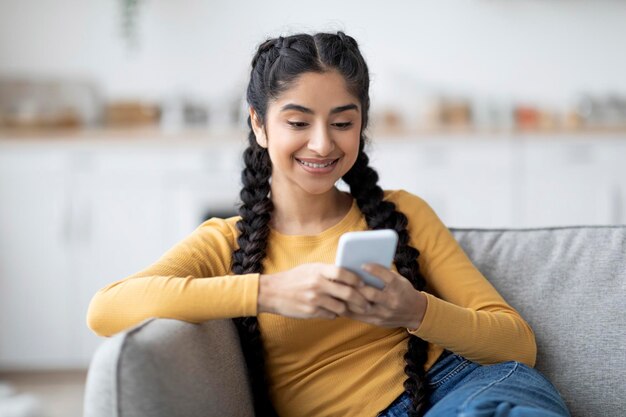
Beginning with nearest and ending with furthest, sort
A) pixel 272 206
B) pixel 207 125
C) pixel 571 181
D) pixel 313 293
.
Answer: pixel 313 293
pixel 272 206
pixel 571 181
pixel 207 125

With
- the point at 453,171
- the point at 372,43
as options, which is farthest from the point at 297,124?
the point at 372,43

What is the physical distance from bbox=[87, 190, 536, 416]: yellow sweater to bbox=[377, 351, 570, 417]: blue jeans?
1.1 inches

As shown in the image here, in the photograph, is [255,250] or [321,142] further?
[255,250]

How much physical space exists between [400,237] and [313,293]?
365 millimetres

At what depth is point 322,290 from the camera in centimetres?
133

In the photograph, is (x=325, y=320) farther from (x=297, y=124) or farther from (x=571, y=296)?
(x=571, y=296)

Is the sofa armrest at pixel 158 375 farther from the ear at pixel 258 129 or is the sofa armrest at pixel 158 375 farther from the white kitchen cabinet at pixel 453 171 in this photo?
the white kitchen cabinet at pixel 453 171

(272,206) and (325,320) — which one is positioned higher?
(272,206)

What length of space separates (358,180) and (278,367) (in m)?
0.43

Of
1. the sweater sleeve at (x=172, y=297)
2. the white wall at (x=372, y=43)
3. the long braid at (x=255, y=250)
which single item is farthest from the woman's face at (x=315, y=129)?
the white wall at (x=372, y=43)

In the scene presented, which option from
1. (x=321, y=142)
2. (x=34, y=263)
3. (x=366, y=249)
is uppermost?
(x=321, y=142)

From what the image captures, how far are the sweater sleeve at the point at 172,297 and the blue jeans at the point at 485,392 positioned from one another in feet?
1.17

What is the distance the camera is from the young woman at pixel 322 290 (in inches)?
55.6

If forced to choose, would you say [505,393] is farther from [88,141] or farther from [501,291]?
[88,141]
